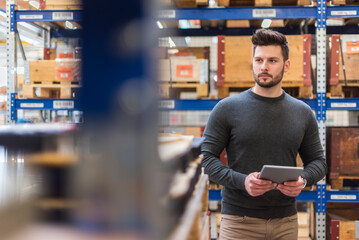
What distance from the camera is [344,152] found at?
428 cm

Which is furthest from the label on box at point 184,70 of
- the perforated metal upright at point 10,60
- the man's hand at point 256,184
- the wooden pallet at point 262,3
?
the man's hand at point 256,184

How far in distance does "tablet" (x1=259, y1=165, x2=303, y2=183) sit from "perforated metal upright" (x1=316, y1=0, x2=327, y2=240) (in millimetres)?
2079

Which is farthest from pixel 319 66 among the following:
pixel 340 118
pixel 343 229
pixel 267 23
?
pixel 340 118

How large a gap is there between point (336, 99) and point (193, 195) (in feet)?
11.4

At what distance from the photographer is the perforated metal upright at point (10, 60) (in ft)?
14.9

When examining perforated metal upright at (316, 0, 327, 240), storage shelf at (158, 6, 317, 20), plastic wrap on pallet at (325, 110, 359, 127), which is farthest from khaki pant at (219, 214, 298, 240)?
plastic wrap on pallet at (325, 110, 359, 127)

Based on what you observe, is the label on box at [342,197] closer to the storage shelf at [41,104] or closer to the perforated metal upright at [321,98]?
the perforated metal upright at [321,98]

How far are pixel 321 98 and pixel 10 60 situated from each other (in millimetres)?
3764

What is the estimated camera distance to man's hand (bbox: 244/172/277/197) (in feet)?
7.73

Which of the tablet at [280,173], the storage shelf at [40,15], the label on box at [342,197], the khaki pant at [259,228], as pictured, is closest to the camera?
the tablet at [280,173]

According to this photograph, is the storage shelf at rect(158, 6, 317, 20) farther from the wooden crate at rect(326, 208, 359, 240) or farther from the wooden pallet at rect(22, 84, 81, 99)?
the wooden crate at rect(326, 208, 359, 240)

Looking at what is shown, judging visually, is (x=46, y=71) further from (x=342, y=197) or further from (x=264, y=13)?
(x=342, y=197)

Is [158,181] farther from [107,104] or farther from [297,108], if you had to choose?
[297,108]

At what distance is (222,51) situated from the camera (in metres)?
4.33
